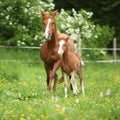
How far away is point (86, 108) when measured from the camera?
10.5 metres

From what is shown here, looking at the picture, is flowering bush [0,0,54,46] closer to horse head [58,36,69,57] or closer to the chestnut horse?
the chestnut horse

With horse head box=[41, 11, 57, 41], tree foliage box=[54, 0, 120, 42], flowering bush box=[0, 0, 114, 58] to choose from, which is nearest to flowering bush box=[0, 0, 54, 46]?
flowering bush box=[0, 0, 114, 58]

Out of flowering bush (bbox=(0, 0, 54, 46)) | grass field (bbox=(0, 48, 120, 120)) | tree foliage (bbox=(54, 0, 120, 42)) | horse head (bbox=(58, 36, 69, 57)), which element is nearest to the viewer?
grass field (bbox=(0, 48, 120, 120))

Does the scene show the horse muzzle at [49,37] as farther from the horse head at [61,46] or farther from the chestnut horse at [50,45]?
the horse head at [61,46]

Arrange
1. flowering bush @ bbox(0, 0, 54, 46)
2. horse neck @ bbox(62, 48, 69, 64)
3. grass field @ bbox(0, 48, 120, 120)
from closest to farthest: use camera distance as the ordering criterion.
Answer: grass field @ bbox(0, 48, 120, 120)
horse neck @ bbox(62, 48, 69, 64)
flowering bush @ bbox(0, 0, 54, 46)

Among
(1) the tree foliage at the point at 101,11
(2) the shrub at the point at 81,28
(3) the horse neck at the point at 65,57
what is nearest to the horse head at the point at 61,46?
(3) the horse neck at the point at 65,57

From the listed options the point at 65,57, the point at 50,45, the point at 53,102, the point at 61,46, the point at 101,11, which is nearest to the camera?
the point at 53,102

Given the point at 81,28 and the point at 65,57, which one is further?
the point at 81,28

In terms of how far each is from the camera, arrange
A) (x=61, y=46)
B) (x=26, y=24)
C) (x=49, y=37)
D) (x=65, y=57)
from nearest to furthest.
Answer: (x=61, y=46) → (x=65, y=57) → (x=49, y=37) → (x=26, y=24)

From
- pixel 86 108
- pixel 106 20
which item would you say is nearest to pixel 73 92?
pixel 86 108

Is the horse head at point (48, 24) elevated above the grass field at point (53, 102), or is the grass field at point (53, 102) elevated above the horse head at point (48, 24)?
the horse head at point (48, 24)

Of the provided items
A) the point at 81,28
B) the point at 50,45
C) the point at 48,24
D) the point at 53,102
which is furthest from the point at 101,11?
the point at 53,102

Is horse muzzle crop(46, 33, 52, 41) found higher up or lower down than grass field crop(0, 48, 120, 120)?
higher up

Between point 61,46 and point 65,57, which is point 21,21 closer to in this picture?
point 65,57
